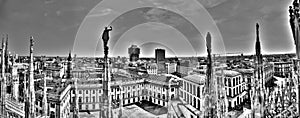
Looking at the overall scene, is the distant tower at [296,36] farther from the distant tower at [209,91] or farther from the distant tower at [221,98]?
the distant tower at [209,91]

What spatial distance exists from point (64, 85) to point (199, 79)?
166 centimetres

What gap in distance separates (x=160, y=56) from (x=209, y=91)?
29.3 inches

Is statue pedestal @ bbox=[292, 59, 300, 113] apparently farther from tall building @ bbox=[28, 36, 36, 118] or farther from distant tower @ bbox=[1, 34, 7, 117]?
distant tower @ bbox=[1, 34, 7, 117]

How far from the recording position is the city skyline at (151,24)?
2238 mm

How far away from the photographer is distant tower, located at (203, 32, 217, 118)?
7.51 ft

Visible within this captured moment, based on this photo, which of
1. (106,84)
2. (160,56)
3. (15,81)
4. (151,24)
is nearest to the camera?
(106,84)

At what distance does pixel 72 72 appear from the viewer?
225 cm

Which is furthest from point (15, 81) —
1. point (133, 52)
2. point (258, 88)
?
point (258, 88)

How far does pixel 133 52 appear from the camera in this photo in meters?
2.35

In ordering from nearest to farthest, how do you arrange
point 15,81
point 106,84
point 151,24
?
point 106,84, point 151,24, point 15,81

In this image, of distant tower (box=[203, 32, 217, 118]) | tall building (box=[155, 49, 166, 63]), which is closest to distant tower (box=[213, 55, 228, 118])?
distant tower (box=[203, 32, 217, 118])

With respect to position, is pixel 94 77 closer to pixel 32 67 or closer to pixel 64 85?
pixel 64 85

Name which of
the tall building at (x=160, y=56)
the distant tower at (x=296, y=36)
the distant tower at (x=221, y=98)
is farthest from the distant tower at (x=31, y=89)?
the distant tower at (x=296, y=36)

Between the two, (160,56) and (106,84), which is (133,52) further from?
(106,84)
